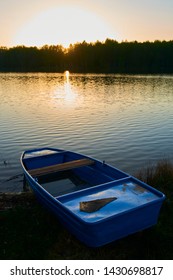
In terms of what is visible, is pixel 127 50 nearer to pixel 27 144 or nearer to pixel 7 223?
pixel 27 144

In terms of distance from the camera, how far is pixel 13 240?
732 centimetres

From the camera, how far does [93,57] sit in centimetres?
13550

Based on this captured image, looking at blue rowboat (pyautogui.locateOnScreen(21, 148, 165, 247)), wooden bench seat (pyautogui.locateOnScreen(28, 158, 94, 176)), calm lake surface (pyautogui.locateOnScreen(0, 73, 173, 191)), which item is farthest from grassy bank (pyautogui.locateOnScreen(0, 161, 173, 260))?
calm lake surface (pyautogui.locateOnScreen(0, 73, 173, 191))

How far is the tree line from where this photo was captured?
12306cm

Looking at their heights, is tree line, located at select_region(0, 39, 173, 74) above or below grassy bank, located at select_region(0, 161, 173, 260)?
above

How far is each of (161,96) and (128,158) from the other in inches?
1109

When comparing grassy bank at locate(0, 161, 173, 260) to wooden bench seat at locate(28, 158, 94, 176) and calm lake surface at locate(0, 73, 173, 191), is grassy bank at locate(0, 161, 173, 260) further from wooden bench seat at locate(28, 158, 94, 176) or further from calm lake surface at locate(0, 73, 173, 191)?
calm lake surface at locate(0, 73, 173, 191)

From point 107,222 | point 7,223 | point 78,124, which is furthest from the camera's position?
point 78,124

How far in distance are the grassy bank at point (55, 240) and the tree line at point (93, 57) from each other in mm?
113036

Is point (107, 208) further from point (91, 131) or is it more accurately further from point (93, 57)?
point (93, 57)

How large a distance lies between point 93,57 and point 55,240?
13569cm

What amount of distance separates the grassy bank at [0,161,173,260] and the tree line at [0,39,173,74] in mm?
113036

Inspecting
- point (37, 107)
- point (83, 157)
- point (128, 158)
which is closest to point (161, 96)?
point (37, 107)

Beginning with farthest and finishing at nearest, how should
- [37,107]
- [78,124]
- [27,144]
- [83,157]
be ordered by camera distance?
[37,107], [78,124], [27,144], [83,157]
